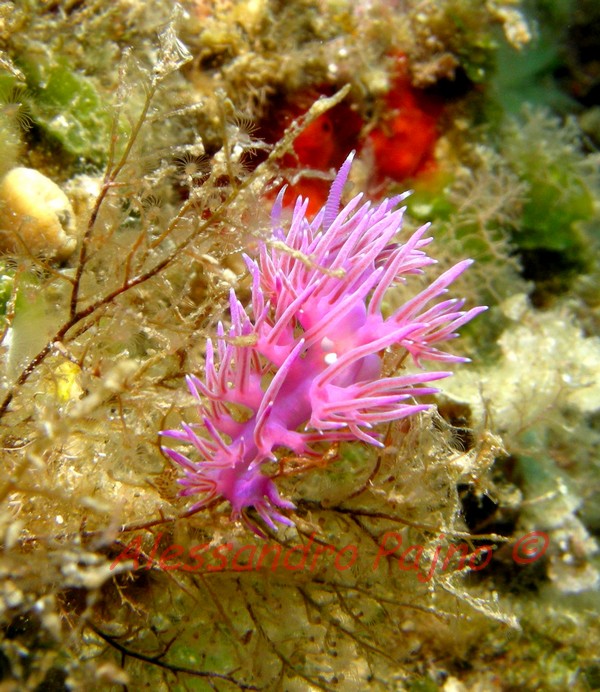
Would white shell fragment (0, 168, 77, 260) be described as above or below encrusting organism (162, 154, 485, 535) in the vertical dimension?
above

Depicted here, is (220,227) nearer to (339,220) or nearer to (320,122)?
(339,220)

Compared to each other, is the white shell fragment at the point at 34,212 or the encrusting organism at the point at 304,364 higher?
the white shell fragment at the point at 34,212

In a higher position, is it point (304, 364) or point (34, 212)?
point (34, 212)

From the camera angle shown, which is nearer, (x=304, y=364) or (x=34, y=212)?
(x=304, y=364)

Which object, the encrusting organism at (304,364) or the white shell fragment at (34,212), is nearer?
the encrusting organism at (304,364)

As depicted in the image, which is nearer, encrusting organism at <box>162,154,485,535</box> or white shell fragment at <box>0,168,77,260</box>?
encrusting organism at <box>162,154,485,535</box>
